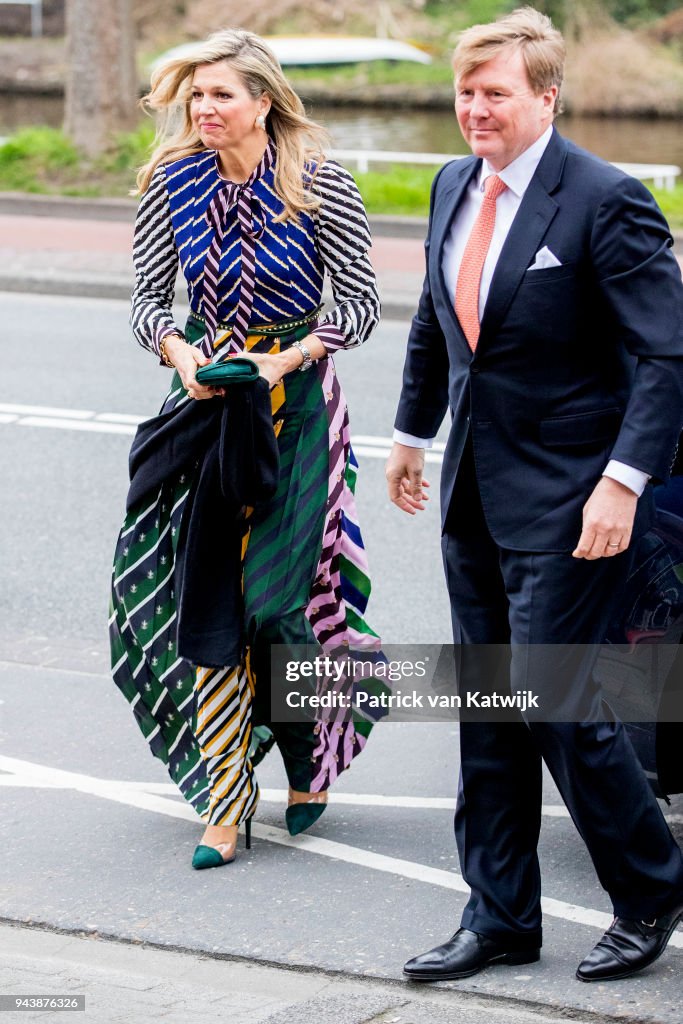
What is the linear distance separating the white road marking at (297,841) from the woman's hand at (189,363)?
1163 mm

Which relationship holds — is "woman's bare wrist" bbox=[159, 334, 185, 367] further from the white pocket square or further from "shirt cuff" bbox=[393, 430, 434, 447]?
the white pocket square

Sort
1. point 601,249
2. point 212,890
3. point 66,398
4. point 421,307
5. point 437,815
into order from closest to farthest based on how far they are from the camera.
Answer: point 601,249, point 421,307, point 212,890, point 437,815, point 66,398

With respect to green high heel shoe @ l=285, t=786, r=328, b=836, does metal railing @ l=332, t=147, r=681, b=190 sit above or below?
above

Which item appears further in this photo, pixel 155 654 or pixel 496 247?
pixel 155 654

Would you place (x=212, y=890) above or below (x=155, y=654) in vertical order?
below

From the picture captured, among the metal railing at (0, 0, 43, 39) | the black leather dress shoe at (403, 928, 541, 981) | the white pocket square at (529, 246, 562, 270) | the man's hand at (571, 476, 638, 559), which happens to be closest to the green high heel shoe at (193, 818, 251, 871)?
the black leather dress shoe at (403, 928, 541, 981)

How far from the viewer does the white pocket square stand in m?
3.12

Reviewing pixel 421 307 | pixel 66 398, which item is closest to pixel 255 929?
pixel 421 307

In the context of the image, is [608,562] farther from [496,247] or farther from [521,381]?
[496,247]

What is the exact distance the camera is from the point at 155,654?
409cm

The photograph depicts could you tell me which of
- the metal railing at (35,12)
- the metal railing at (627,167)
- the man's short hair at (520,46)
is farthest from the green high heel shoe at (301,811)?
the metal railing at (35,12)

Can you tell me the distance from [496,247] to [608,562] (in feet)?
2.11

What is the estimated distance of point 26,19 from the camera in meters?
45.7

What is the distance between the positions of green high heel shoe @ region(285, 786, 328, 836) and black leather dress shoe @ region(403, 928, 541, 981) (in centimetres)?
79
